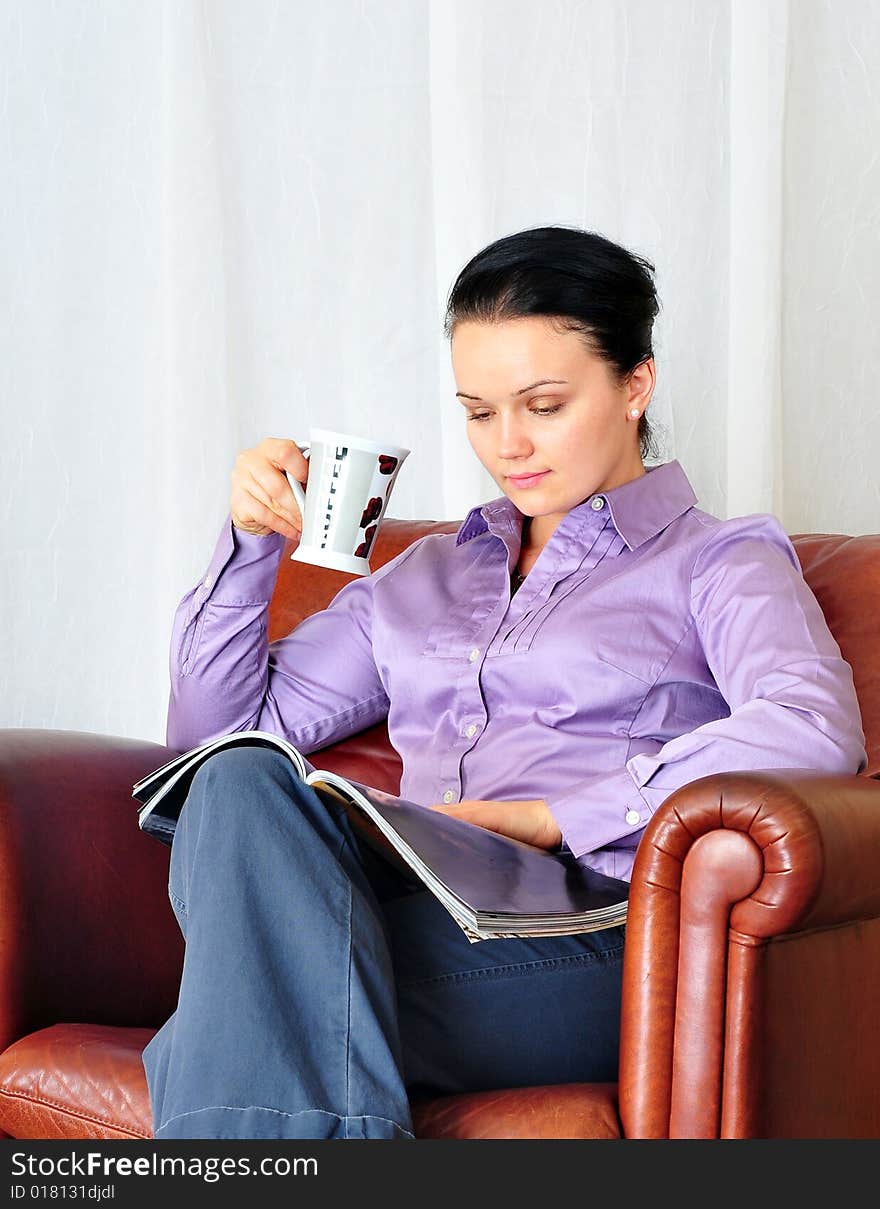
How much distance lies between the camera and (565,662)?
1.35 meters

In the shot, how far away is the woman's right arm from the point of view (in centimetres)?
146

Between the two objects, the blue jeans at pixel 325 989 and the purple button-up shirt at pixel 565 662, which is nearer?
the blue jeans at pixel 325 989

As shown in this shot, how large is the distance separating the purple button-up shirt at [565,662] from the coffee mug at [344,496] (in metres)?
0.16

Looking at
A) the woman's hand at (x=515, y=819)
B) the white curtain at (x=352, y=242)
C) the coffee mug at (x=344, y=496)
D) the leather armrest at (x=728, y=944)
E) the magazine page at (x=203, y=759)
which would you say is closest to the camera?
the leather armrest at (x=728, y=944)

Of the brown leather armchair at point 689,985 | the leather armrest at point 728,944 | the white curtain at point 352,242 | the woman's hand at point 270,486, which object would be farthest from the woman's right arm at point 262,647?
the leather armrest at point 728,944

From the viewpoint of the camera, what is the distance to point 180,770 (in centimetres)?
119

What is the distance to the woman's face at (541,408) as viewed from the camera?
1.37 metres

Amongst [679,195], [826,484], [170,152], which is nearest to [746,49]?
[679,195]

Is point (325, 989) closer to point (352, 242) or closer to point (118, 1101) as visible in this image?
point (118, 1101)

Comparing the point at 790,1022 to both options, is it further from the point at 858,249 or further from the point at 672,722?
the point at 858,249

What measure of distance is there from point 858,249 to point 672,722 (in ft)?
2.86

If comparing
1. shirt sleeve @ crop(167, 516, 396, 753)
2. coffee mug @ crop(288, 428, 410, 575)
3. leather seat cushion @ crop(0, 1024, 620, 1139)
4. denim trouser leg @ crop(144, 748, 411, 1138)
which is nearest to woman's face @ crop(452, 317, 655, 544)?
coffee mug @ crop(288, 428, 410, 575)

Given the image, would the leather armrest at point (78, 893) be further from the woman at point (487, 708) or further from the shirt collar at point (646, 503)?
the shirt collar at point (646, 503)

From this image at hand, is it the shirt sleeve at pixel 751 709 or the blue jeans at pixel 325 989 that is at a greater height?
the shirt sleeve at pixel 751 709
